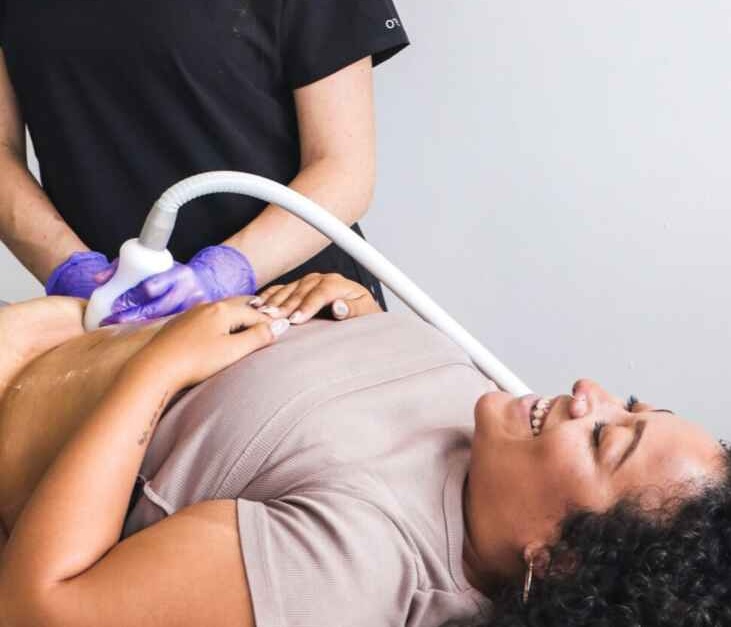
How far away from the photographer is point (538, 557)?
0.96 metres

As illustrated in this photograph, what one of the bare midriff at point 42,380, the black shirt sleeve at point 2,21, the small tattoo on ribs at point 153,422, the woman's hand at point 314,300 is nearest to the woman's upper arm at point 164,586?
the small tattoo on ribs at point 153,422

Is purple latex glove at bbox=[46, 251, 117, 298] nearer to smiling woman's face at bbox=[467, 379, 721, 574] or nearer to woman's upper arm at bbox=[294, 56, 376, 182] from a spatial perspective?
woman's upper arm at bbox=[294, 56, 376, 182]

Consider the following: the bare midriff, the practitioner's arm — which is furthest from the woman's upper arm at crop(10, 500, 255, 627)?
the bare midriff

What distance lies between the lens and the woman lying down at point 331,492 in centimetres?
87

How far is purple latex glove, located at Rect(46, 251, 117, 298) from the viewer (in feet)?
4.31

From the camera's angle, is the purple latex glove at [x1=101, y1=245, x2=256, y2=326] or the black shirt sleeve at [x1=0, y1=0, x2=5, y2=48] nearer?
the purple latex glove at [x1=101, y1=245, x2=256, y2=326]

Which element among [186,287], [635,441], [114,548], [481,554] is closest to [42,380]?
[186,287]

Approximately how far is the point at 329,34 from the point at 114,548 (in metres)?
0.78

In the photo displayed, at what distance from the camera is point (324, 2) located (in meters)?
1.38

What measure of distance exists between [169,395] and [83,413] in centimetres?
13

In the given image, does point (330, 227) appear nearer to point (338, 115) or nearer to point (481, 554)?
point (338, 115)

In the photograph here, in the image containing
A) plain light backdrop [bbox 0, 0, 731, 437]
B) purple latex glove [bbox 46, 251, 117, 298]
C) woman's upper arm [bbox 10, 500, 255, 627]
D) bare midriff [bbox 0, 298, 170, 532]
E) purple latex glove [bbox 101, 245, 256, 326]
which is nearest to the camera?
woman's upper arm [bbox 10, 500, 255, 627]

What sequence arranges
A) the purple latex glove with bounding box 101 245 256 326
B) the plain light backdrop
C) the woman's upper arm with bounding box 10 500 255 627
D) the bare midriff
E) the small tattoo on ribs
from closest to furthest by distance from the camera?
1. the woman's upper arm with bounding box 10 500 255 627
2. the small tattoo on ribs
3. the bare midriff
4. the purple latex glove with bounding box 101 245 256 326
5. the plain light backdrop

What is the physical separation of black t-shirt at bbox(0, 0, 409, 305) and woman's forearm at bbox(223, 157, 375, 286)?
8 centimetres
